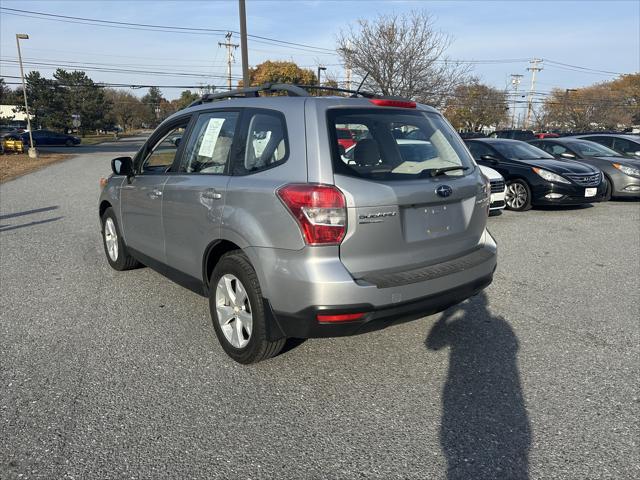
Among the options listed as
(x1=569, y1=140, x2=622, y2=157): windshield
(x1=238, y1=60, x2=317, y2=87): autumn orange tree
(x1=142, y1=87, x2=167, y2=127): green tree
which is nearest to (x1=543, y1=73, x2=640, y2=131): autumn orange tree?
(x1=238, y1=60, x2=317, y2=87): autumn orange tree

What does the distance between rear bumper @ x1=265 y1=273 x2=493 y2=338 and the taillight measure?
397mm

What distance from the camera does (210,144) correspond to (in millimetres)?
3754

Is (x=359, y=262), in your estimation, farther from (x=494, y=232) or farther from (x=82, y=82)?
(x=82, y=82)

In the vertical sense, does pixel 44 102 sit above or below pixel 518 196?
above

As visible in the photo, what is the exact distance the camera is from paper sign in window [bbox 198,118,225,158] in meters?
3.71

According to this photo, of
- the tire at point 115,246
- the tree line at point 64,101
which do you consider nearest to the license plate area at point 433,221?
the tire at point 115,246

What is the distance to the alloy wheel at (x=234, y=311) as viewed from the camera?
3309mm

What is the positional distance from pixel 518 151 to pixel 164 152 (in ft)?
27.6

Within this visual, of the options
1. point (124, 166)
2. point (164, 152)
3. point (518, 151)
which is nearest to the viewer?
point (164, 152)

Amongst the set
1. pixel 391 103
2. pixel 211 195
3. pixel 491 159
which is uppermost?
pixel 391 103

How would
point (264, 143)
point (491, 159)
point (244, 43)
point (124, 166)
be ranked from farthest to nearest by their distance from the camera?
point (244, 43)
point (491, 159)
point (124, 166)
point (264, 143)

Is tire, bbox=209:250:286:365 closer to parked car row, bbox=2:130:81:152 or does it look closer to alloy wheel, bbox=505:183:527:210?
alloy wheel, bbox=505:183:527:210

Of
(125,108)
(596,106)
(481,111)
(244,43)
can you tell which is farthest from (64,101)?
(596,106)

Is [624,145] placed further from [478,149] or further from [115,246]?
[115,246]
